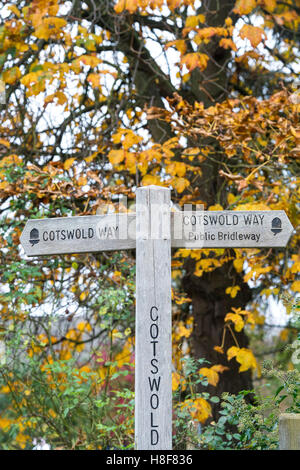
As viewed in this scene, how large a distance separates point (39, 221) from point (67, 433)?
2.44m

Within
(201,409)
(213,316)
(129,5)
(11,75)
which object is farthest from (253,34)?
(201,409)

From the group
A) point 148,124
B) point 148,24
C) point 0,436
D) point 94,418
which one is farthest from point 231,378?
point 0,436

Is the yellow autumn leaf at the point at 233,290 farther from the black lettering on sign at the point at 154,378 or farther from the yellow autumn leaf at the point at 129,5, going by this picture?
the black lettering on sign at the point at 154,378

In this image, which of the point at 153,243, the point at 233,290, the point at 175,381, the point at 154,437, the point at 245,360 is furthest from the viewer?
the point at 233,290

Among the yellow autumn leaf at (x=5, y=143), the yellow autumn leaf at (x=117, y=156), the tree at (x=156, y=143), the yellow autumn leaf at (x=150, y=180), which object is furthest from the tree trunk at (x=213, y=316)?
the yellow autumn leaf at (x=5, y=143)

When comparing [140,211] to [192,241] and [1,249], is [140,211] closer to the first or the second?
[192,241]

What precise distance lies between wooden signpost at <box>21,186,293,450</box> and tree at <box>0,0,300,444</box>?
49.1 inches

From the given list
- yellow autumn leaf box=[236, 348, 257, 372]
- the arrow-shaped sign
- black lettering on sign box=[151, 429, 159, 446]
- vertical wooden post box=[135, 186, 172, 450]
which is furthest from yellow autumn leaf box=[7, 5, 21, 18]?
black lettering on sign box=[151, 429, 159, 446]

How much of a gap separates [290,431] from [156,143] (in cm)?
325

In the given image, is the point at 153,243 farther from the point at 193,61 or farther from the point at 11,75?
the point at 11,75

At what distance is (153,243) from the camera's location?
303 cm

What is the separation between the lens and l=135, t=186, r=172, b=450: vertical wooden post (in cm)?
290

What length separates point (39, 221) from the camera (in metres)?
3.25

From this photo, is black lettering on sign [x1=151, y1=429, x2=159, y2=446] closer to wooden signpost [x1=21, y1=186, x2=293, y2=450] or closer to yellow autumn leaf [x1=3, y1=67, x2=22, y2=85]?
wooden signpost [x1=21, y1=186, x2=293, y2=450]
